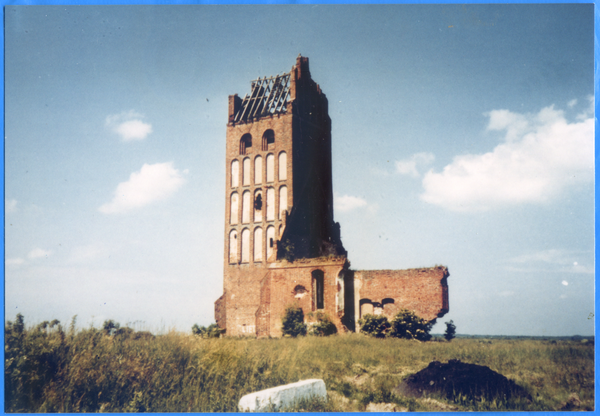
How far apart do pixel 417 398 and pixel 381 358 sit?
172 cm

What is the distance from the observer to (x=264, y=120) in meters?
19.7

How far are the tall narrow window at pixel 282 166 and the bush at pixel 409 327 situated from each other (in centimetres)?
825

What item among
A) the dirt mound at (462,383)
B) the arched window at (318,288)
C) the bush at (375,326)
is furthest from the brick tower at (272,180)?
the dirt mound at (462,383)

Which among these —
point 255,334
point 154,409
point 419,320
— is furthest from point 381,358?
point 255,334

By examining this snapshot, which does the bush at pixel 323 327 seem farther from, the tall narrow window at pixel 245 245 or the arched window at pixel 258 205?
the arched window at pixel 258 205

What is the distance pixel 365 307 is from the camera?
607 inches

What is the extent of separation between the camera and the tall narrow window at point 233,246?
19336 mm

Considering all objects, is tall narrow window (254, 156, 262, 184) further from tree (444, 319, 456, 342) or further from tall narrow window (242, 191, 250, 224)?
tree (444, 319, 456, 342)

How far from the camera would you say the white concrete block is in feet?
26.2

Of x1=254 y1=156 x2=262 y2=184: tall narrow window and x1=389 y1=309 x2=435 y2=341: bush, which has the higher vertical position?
x1=254 y1=156 x2=262 y2=184: tall narrow window

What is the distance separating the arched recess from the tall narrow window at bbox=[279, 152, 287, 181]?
656cm

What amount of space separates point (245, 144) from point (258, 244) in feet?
15.0

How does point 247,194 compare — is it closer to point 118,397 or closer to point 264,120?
point 264,120

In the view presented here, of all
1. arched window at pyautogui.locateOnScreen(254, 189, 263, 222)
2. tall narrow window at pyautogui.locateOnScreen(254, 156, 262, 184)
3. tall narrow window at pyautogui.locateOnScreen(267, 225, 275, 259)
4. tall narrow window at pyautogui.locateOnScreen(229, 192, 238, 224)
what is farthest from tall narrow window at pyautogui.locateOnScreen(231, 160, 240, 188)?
tall narrow window at pyautogui.locateOnScreen(267, 225, 275, 259)
